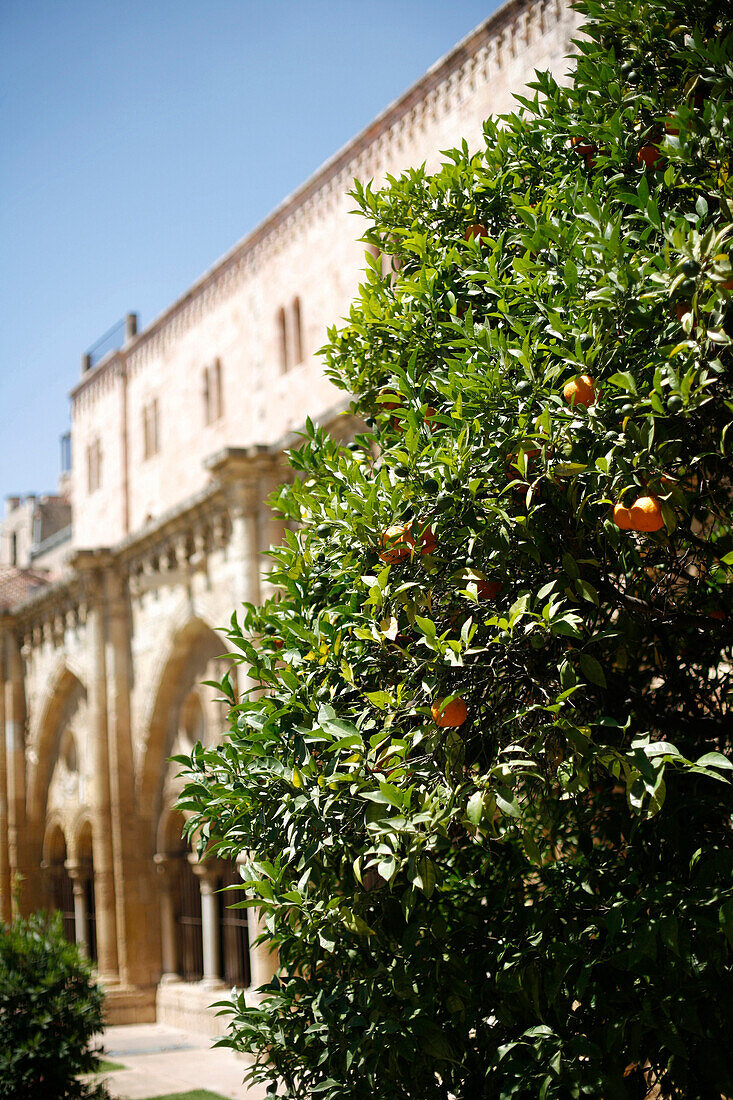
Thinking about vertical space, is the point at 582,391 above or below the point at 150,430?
below

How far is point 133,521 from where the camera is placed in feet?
64.6

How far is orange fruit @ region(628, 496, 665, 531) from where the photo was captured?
2.66 m

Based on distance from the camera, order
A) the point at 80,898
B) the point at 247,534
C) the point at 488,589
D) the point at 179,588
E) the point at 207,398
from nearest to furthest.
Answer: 1. the point at 488,589
2. the point at 247,534
3. the point at 179,588
4. the point at 80,898
5. the point at 207,398

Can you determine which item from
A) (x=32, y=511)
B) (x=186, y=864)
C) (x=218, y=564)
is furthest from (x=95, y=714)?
(x=32, y=511)

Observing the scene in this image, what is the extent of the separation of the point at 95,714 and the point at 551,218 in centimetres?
1184

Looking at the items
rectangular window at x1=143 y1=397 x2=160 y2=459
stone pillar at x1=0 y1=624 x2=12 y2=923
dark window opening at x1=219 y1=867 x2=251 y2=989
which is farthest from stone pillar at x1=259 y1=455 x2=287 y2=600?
rectangular window at x1=143 y1=397 x2=160 y2=459

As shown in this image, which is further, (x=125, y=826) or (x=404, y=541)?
(x=125, y=826)

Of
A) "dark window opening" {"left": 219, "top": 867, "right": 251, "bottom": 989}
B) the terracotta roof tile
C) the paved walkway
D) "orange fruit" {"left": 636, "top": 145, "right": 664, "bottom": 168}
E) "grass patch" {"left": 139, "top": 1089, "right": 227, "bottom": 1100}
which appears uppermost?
the terracotta roof tile

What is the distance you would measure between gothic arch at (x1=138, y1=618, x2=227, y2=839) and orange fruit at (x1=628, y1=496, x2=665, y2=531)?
975cm

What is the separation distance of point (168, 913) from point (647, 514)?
38.7 feet

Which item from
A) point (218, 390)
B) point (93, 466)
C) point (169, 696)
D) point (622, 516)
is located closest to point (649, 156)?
point (622, 516)

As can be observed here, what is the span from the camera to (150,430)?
1948 centimetres

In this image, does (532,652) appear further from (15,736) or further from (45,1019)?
(15,736)

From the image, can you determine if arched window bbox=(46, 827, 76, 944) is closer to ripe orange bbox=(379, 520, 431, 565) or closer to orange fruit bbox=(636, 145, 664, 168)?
ripe orange bbox=(379, 520, 431, 565)
